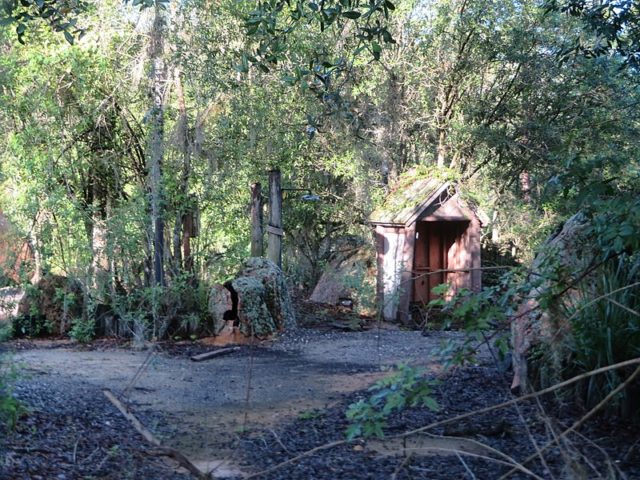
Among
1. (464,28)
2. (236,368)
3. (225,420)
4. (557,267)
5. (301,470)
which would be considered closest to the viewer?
(557,267)

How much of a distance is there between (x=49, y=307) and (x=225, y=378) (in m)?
4.72

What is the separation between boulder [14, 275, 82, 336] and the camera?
12.0 metres

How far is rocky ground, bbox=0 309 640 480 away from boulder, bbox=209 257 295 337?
1865 millimetres

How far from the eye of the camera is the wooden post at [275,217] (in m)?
13.7

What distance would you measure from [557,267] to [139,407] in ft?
13.6

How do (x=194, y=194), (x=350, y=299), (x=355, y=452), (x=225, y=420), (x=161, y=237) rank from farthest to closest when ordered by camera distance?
(x=350, y=299) → (x=194, y=194) → (x=161, y=237) → (x=225, y=420) → (x=355, y=452)

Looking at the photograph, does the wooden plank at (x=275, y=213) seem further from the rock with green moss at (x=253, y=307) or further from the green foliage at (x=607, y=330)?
the green foliage at (x=607, y=330)

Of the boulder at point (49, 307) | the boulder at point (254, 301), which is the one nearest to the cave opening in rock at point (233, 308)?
the boulder at point (254, 301)

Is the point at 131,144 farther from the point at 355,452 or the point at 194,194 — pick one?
the point at 355,452

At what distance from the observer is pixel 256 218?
13625 mm

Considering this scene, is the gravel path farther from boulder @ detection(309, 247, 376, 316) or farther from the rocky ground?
boulder @ detection(309, 247, 376, 316)

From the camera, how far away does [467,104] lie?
15016 millimetres

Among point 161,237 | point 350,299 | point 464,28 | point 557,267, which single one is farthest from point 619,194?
point 350,299

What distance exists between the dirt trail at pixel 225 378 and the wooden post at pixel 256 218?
1866mm
